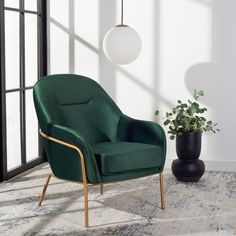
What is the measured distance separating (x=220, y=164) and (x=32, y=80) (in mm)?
1849

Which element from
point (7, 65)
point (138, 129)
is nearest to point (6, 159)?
point (7, 65)

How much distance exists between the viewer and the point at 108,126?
3916 mm

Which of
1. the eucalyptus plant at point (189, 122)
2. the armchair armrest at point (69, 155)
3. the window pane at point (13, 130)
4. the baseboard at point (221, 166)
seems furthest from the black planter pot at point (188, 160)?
the window pane at point (13, 130)

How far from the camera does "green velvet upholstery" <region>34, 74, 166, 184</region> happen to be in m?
3.29

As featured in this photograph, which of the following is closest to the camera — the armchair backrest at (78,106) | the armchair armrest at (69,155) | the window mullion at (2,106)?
the armchair armrest at (69,155)

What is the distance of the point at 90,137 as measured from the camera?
381 centimetres

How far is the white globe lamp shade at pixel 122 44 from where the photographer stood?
174 inches

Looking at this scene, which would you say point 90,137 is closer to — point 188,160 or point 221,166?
point 188,160

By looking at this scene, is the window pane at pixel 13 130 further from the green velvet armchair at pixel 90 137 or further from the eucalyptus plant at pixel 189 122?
the eucalyptus plant at pixel 189 122

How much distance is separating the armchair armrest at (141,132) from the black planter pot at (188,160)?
66cm

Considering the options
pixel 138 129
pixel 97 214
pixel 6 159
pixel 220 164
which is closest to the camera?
pixel 97 214

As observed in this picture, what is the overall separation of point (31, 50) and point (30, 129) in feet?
2.33

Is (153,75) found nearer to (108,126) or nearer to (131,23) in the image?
(131,23)

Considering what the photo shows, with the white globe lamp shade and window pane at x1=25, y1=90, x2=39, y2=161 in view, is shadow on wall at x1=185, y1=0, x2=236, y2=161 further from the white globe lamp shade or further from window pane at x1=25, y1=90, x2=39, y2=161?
window pane at x1=25, y1=90, x2=39, y2=161
